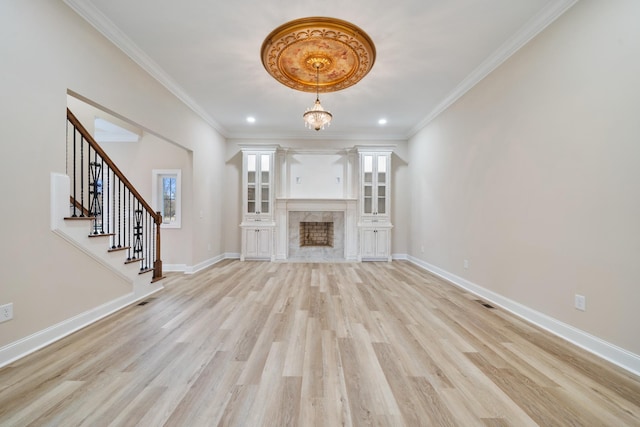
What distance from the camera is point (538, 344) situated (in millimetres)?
2234

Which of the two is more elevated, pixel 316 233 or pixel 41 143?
pixel 41 143

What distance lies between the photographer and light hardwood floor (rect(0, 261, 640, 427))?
1412 millimetres

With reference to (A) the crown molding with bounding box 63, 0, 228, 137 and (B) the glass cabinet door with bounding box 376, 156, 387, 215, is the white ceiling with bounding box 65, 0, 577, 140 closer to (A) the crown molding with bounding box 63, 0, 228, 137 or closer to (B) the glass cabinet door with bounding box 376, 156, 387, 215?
(A) the crown molding with bounding box 63, 0, 228, 137

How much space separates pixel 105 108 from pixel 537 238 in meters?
4.80

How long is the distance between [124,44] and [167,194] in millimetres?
2871

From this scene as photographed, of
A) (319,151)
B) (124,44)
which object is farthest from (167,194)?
(319,151)

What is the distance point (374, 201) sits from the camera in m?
6.27

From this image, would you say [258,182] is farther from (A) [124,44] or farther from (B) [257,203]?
(A) [124,44]

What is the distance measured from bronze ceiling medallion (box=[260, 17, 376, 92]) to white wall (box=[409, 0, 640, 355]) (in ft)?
5.71

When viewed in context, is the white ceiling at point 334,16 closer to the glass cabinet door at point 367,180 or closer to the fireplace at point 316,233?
the glass cabinet door at point 367,180

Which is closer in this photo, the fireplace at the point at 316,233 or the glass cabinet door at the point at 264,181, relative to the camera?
the glass cabinet door at the point at 264,181

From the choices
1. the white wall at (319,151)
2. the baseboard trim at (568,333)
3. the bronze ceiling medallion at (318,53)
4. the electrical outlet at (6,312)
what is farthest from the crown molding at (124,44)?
the baseboard trim at (568,333)

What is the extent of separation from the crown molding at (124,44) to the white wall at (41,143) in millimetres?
70

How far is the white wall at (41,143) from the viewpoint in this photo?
193 centimetres
